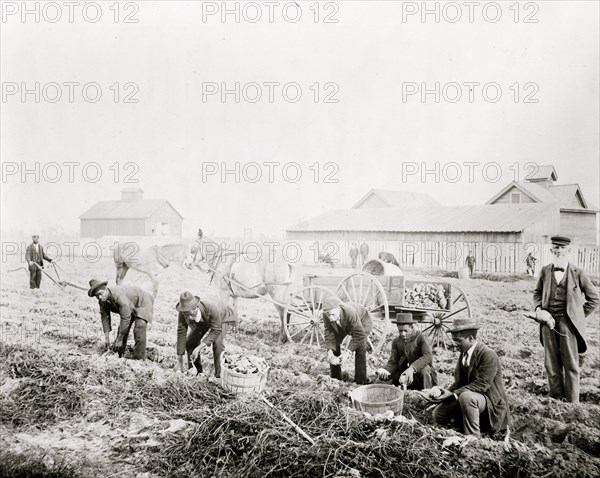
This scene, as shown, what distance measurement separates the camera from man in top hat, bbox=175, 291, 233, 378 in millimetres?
5164

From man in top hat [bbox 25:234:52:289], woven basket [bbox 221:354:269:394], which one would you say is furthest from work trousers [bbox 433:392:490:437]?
man in top hat [bbox 25:234:52:289]

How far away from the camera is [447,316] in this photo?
4.71m

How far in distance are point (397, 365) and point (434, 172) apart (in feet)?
6.10

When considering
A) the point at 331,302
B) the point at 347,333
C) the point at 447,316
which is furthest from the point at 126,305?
the point at 447,316

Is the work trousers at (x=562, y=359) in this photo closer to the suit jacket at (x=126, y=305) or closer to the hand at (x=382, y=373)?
the hand at (x=382, y=373)

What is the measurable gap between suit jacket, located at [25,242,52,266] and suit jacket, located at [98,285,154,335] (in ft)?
3.42

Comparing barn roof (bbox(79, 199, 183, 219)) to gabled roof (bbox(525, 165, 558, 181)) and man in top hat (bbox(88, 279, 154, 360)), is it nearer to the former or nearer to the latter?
man in top hat (bbox(88, 279, 154, 360))

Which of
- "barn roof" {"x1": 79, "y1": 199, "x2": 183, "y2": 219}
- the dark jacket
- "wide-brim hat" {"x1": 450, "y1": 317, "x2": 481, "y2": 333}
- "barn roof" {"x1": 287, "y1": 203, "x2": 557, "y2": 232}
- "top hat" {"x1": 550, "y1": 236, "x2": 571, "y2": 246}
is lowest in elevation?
the dark jacket

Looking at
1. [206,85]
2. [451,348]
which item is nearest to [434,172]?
[451,348]

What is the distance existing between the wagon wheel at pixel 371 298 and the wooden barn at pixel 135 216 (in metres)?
1.96

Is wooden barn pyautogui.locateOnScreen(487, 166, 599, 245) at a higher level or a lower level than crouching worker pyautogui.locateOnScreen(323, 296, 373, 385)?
higher

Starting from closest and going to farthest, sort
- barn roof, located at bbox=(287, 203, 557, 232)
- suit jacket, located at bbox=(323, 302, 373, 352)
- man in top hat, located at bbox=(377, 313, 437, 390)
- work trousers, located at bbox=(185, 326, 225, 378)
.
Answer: man in top hat, located at bbox=(377, 313, 437, 390) → barn roof, located at bbox=(287, 203, 557, 232) → suit jacket, located at bbox=(323, 302, 373, 352) → work trousers, located at bbox=(185, 326, 225, 378)

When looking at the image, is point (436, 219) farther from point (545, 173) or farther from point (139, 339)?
point (139, 339)

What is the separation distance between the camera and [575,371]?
4312 millimetres
